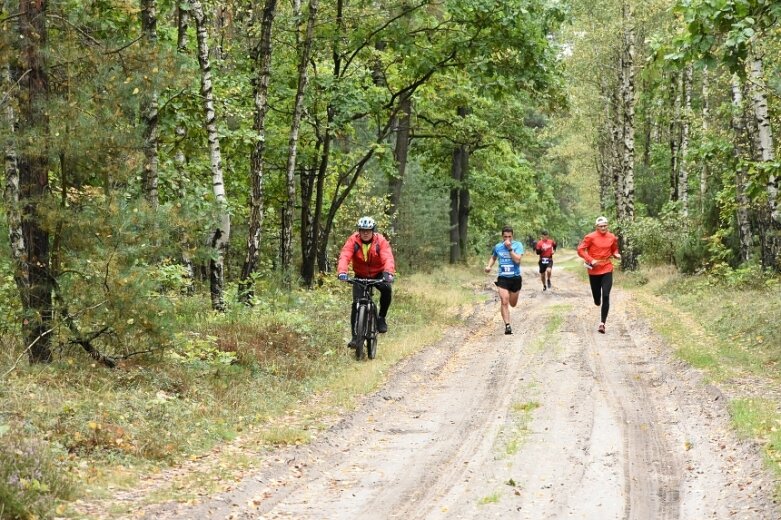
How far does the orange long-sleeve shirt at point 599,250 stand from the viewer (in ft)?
52.8

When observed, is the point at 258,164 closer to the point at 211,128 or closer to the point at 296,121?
the point at 211,128

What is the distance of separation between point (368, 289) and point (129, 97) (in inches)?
204

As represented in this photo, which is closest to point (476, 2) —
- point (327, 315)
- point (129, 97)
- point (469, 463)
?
point (327, 315)

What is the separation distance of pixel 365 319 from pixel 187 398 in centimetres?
413

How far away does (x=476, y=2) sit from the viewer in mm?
17125

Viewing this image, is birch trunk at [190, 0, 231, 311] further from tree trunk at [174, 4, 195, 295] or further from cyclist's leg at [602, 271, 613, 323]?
cyclist's leg at [602, 271, 613, 323]

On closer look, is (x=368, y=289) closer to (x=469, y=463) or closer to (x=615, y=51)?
(x=469, y=463)

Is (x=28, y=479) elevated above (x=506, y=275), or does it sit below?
below

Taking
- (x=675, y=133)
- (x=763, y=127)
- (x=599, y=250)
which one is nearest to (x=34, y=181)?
(x=599, y=250)

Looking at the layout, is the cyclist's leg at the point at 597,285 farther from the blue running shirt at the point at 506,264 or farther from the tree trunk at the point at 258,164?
the tree trunk at the point at 258,164

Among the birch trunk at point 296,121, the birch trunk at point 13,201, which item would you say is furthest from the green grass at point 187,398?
the birch trunk at point 296,121

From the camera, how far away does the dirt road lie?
6516mm

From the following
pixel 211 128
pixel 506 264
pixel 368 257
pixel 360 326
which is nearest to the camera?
pixel 360 326

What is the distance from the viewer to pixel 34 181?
8992 mm
